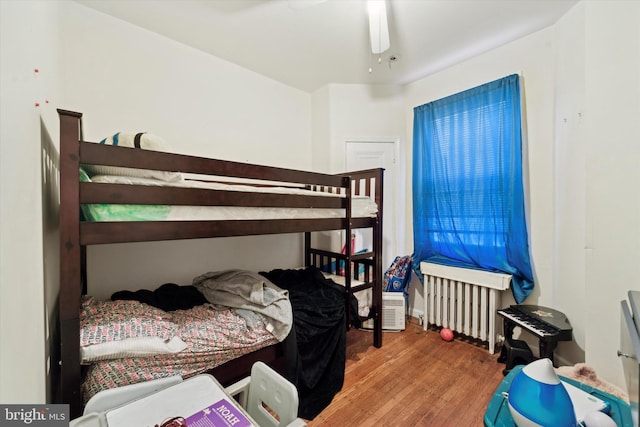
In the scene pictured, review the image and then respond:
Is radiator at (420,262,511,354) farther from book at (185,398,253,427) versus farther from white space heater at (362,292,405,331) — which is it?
book at (185,398,253,427)

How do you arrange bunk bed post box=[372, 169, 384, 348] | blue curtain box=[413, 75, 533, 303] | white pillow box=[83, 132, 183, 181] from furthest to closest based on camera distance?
bunk bed post box=[372, 169, 384, 348], blue curtain box=[413, 75, 533, 303], white pillow box=[83, 132, 183, 181]

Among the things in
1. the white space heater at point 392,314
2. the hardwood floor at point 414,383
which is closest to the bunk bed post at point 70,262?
the hardwood floor at point 414,383

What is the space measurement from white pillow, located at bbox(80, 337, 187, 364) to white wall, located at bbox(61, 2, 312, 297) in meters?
0.95

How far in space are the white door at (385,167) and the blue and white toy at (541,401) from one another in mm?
2059

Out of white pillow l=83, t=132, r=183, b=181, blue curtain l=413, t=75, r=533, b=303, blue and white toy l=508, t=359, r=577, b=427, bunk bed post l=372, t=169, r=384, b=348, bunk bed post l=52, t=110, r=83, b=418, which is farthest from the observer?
bunk bed post l=372, t=169, r=384, b=348

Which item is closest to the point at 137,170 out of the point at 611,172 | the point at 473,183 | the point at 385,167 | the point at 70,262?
the point at 70,262

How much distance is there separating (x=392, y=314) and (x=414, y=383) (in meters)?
0.80

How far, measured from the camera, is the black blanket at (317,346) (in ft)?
4.93

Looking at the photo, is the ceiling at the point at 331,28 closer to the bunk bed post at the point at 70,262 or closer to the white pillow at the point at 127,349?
the bunk bed post at the point at 70,262

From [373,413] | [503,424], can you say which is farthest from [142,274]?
[503,424]

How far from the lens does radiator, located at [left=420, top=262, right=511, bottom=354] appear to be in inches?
82.0

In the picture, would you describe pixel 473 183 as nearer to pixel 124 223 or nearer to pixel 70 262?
pixel 124 223

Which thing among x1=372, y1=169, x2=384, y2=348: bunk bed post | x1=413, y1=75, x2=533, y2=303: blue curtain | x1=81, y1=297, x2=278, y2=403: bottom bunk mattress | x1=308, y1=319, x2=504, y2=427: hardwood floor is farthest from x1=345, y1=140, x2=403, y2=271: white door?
x1=81, y1=297, x2=278, y2=403: bottom bunk mattress

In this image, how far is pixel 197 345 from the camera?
3.84 feet
